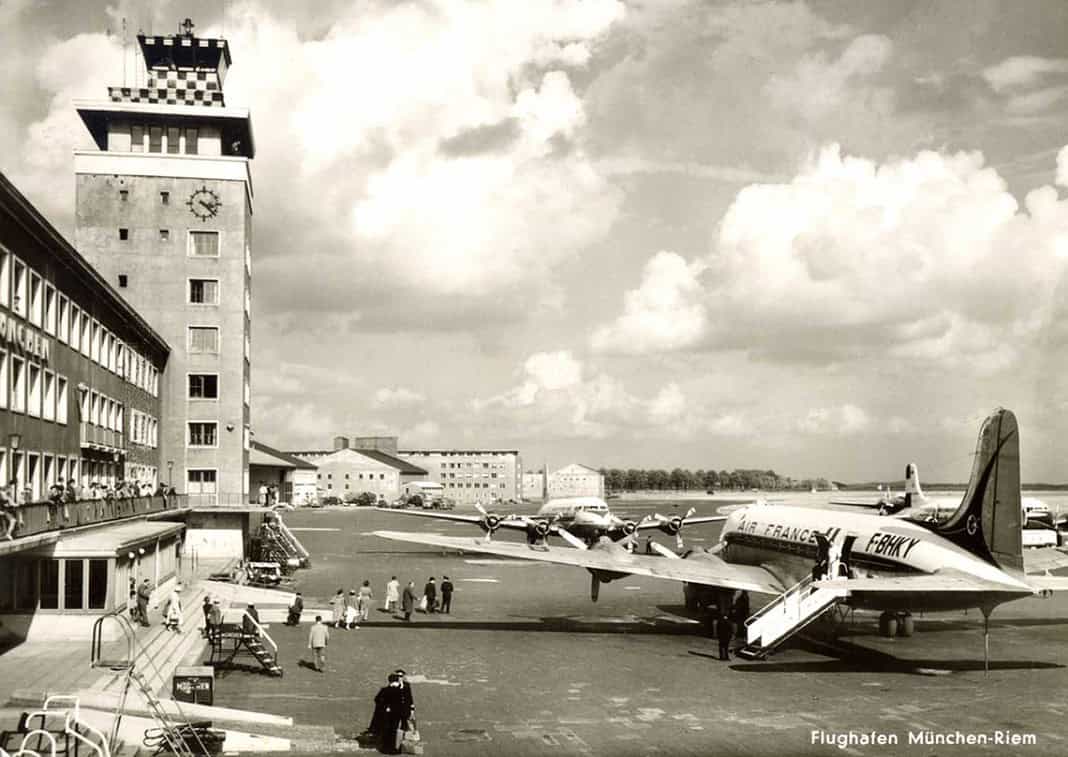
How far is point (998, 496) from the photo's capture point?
32.2 metres

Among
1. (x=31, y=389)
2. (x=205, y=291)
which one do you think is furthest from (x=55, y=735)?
(x=205, y=291)

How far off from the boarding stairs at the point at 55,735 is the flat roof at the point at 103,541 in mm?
13745

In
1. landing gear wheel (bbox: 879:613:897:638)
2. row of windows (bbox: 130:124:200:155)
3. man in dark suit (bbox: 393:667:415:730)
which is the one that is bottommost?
landing gear wheel (bbox: 879:613:897:638)

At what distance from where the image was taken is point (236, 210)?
7331cm

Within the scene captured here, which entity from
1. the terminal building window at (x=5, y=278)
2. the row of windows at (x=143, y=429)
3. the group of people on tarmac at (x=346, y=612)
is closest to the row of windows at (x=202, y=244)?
the row of windows at (x=143, y=429)

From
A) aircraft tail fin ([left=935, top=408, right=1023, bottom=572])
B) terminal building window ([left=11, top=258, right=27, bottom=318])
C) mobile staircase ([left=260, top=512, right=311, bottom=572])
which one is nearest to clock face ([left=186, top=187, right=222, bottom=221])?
mobile staircase ([left=260, top=512, right=311, bottom=572])

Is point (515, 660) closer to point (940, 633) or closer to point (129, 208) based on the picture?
point (940, 633)

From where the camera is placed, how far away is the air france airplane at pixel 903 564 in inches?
1219

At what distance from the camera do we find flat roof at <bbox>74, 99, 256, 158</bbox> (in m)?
71.6

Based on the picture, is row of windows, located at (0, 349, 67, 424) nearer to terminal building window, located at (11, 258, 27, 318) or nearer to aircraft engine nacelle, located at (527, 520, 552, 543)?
terminal building window, located at (11, 258, 27, 318)

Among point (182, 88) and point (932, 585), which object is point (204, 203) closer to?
point (182, 88)

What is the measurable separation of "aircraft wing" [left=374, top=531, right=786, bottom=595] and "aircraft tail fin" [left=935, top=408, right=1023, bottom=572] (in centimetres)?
785

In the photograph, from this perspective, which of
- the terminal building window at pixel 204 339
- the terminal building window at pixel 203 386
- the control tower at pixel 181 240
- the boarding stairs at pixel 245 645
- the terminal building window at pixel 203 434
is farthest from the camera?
the terminal building window at pixel 203 434

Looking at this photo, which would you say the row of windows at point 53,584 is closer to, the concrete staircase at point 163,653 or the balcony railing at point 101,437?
the concrete staircase at point 163,653
